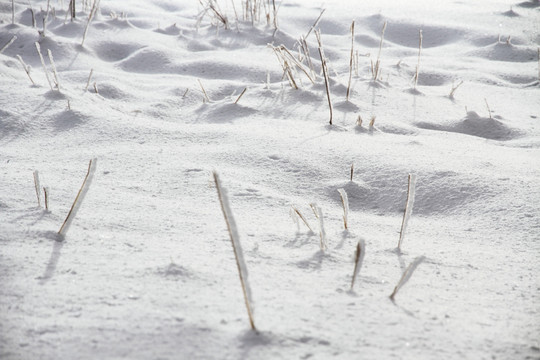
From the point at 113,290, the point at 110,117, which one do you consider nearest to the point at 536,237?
the point at 113,290

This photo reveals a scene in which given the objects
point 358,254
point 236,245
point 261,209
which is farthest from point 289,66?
point 236,245

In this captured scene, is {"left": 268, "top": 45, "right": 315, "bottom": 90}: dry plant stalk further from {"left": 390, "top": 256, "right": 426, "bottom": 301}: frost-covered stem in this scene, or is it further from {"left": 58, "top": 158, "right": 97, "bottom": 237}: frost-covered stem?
{"left": 390, "top": 256, "right": 426, "bottom": 301}: frost-covered stem

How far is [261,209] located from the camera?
115 centimetres

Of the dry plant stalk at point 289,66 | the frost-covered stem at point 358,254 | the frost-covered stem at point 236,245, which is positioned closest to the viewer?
the frost-covered stem at point 236,245

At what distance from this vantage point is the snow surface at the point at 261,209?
65cm

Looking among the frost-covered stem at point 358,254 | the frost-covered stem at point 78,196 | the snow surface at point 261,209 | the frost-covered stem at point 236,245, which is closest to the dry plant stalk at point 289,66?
the snow surface at point 261,209

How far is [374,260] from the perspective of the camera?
925 mm

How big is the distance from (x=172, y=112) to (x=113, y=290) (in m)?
1.33

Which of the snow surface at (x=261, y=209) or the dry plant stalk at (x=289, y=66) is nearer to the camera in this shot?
the snow surface at (x=261, y=209)

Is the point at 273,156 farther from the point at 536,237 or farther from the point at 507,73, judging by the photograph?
the point at 507,73

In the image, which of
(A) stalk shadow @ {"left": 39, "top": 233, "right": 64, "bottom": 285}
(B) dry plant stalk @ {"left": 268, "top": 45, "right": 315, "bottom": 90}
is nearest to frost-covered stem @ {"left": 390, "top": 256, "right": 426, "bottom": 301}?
(A) stalk shadow @ {"left": 39, "top": 233, "right": 64, "bottom": 285}

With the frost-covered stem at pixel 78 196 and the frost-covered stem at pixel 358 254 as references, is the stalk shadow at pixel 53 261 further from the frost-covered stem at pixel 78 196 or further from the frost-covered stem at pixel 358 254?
the frost-covered stem at pixel 358 254

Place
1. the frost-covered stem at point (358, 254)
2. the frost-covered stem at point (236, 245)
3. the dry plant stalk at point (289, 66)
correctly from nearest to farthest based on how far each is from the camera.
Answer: the frost-covered stem at point (236, 245), the frost-covered stem at point (358, 254), the dry plant stalk at point (289, 66)

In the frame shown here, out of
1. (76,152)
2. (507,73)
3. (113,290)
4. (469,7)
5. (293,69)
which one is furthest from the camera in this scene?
(469,7)
